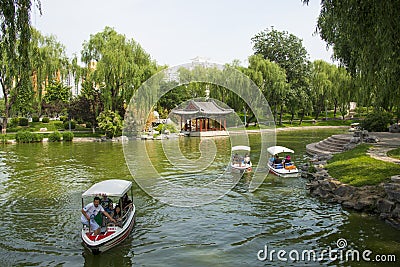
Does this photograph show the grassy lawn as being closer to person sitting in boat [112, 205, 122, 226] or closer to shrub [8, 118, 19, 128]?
person sitting in boat [112, 205, 122, 226]

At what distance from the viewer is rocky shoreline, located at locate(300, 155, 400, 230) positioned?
33.1 feet

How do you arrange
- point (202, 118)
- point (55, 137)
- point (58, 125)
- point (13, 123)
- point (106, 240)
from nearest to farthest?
point (106, 240) < point (55, 137) < point (202, 118) < point (13, 123) < point (58, 125)

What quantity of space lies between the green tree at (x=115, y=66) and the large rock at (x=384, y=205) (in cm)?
3393

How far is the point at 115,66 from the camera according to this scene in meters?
40.5

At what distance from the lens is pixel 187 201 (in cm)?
1320

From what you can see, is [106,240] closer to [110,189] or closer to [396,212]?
[110,189]

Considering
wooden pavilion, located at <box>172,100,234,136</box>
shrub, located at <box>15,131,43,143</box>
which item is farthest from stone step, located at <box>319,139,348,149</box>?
shrub, located at <box>15,131,43,143</box>

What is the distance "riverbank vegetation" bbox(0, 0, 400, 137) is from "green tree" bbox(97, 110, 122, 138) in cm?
12

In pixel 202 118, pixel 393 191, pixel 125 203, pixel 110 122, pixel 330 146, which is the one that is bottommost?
pixel 125 203

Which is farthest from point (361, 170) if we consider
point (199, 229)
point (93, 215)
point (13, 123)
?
point (13, 123)

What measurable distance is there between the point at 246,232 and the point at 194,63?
6069 mm

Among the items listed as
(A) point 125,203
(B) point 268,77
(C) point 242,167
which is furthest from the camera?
(B) point 268,77

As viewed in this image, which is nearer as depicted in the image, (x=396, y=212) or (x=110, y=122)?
(x=396, y=212)

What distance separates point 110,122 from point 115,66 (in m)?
6.31
